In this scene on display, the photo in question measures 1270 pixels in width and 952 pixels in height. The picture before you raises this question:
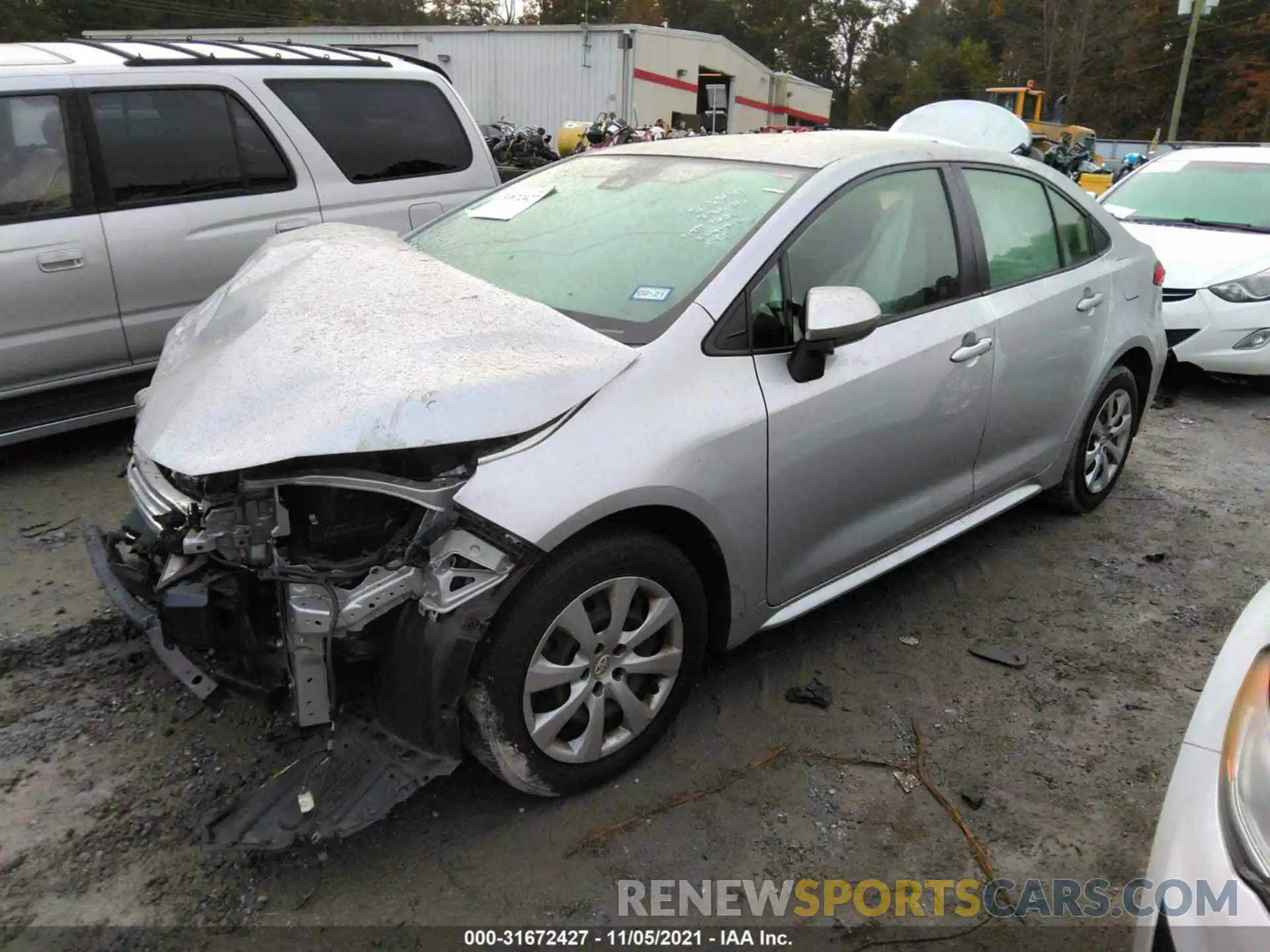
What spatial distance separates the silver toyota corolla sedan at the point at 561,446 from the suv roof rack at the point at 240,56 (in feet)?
6.21

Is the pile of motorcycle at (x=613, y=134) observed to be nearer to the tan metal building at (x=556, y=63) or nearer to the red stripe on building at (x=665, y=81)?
the tan metal building at (x=556, y=63)

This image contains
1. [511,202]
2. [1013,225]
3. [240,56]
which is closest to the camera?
[511,202]

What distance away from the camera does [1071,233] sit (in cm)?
403

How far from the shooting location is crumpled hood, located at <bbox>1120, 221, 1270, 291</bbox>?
252 inches

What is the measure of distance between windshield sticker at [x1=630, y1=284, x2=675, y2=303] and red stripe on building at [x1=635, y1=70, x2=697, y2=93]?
24.3 meters

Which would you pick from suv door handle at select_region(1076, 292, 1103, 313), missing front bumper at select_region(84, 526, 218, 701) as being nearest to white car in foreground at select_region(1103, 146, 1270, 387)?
suv door handle at select_region(1076, 292, 1103, 313)

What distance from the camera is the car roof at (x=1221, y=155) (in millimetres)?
7523

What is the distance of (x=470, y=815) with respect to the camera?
8.32 feet

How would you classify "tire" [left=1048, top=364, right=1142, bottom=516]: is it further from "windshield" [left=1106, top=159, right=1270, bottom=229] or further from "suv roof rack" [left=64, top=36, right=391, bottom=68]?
"suv roof rack" [left=64, top=36, right=391, bottom=68]

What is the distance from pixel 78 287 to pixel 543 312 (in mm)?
2869

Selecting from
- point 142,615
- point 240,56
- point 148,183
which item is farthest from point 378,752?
point 240,56

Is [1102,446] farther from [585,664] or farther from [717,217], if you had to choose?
[585,664]

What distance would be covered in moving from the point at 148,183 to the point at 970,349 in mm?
3865

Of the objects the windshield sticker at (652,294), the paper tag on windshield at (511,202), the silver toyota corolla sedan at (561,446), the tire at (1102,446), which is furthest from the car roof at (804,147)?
the tire at (1102,446)
